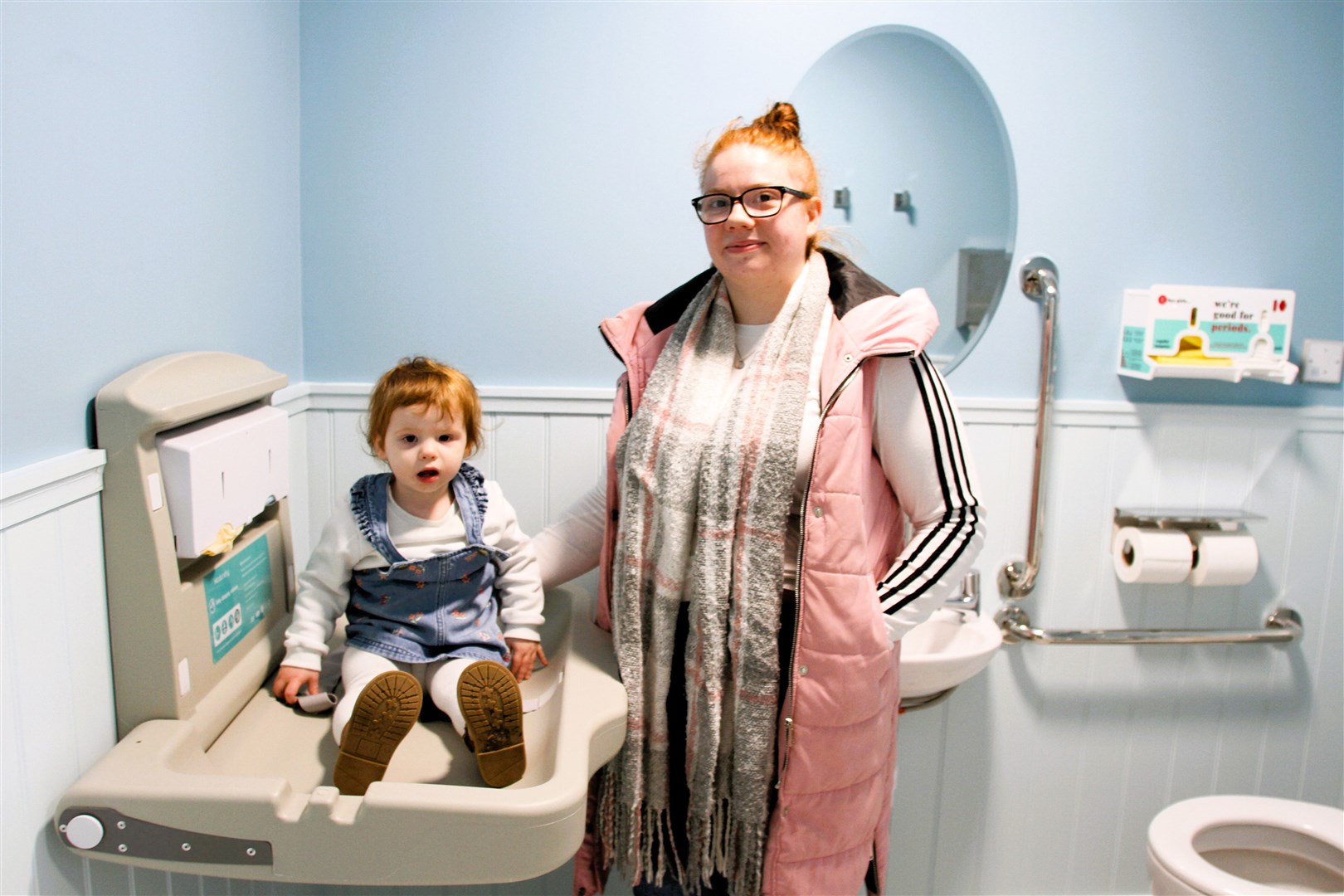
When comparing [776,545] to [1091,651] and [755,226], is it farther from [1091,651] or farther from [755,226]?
[1091,651]

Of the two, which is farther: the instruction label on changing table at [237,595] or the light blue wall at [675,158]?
the light blue wall at [675,158]

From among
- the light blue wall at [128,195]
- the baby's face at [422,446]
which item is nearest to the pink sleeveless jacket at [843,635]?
the baby's face at [422,446]

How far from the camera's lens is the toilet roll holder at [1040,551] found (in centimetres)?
164

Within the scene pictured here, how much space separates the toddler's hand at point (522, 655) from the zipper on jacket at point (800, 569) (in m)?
0.36

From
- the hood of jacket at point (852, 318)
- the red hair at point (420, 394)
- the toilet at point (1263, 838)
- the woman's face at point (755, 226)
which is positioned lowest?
the toilet at point (1263, 838)

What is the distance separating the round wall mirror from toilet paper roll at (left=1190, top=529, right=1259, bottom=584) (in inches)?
23.3

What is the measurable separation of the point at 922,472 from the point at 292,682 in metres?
0.85

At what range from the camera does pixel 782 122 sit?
3.95 feet

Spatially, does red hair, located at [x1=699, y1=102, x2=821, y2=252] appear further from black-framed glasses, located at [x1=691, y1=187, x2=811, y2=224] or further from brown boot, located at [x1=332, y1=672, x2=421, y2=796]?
brown boot, located at [x1=332, y1=672, x2=421, y2=796]

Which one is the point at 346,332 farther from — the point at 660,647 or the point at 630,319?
the point at 660,647

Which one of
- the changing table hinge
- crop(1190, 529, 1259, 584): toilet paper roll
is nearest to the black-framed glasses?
the changing table hinge

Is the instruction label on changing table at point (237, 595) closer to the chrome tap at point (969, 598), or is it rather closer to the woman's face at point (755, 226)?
the woman's face at point (755, 226)

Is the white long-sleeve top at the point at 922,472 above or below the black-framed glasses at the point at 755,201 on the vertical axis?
below

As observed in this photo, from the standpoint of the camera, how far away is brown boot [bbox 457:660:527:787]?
99 cm
